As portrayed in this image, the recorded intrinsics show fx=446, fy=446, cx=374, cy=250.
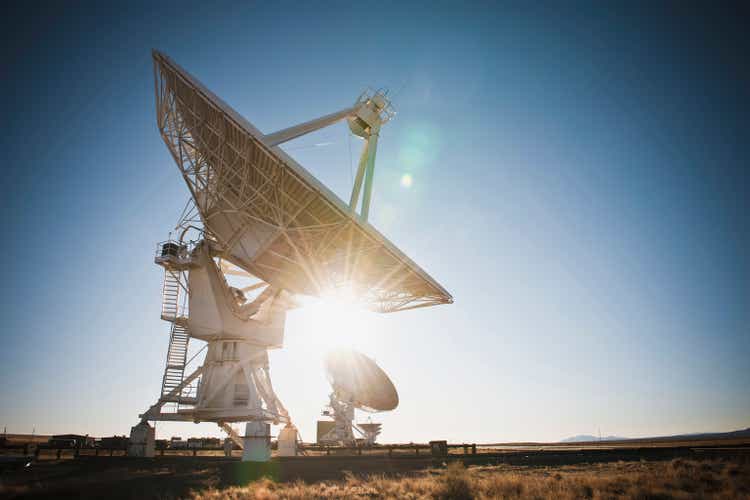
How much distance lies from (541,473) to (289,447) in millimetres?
11902

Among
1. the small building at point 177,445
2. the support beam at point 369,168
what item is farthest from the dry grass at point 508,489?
the small building at point 177,445

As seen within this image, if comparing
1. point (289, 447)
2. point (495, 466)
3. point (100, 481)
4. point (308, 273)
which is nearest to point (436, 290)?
point (308, 273)

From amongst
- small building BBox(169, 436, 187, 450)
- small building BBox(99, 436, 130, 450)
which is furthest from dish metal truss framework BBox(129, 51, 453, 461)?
small building BBox(169, 436, 187, 450)

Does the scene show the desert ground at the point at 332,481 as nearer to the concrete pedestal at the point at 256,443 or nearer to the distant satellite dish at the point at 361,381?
the concrete pedestal at the point at 256,443

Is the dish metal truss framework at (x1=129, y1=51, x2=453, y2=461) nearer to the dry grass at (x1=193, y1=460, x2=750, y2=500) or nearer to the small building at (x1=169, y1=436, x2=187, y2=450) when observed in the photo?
the dry grass at (x1=193, y1=460, x2=750, y2=500)

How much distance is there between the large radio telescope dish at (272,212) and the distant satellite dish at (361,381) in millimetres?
9602

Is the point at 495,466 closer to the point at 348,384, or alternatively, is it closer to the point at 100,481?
the point at 348,384

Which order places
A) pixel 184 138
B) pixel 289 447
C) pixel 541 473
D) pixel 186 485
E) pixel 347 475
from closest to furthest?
pixel 186 485 < pixel 347 475 < pixel 541 473 < pixel 184 138 < pixel 289 447

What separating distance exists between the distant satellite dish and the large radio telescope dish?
9.60m

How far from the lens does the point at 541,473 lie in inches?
709

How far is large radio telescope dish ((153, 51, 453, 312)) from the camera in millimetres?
17500

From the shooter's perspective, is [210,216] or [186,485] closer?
[186,485]

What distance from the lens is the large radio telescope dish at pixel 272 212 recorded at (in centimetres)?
1750

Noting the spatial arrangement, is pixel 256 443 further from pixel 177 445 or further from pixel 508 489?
pixel 177 445
